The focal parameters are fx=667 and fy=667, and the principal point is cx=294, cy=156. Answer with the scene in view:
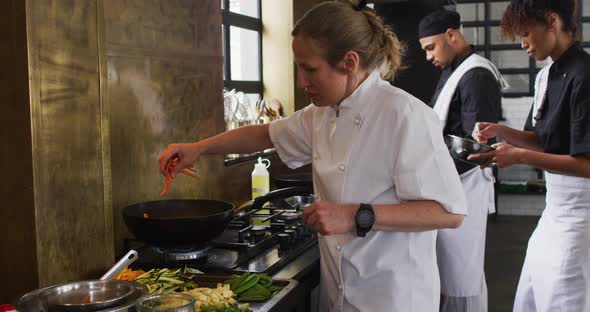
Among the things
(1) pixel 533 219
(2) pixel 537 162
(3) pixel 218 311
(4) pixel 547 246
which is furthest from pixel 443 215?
(1) pixel 533 219

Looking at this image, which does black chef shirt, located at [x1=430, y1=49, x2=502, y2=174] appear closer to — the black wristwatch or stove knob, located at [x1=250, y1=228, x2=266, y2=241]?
stove knob, located at [x1=250, y1=228, x2=266, y2=241]

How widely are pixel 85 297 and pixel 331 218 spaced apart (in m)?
0.67

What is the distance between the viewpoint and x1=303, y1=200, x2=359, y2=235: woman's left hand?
184 centimetres

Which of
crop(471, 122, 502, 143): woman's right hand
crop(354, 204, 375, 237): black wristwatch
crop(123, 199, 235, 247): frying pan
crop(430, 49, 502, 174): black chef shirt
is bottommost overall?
crop(123, 199, 235, 247): frying pan

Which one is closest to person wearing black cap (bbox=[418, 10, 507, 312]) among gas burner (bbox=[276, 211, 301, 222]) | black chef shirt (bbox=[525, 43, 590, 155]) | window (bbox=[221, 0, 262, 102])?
black chef shirt (bbox=[525, 43, 590, 155])

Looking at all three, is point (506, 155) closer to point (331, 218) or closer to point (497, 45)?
point (331, 218)

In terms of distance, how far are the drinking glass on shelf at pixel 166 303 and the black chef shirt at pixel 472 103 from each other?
2.34 metres

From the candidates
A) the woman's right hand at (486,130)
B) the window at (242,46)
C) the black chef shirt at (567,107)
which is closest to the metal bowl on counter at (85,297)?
the black chef shirt at (567,107)

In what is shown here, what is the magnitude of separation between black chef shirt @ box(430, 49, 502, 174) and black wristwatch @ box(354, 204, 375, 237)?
1.89 metres

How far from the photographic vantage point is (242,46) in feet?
14.9

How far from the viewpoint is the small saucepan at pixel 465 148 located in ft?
9.56

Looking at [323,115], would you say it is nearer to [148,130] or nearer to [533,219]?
[148,130]

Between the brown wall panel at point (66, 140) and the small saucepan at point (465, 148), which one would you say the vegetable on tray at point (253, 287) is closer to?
the brown wall panel at point (66, 140)

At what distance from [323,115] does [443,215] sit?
1.78ft
